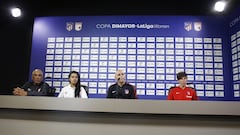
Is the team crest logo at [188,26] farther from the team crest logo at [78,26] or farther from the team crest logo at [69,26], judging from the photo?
the team crest logo at [69,26]

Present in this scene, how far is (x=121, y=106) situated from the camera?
0.94m

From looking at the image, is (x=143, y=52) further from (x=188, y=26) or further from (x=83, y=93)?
(x=83, y=93)

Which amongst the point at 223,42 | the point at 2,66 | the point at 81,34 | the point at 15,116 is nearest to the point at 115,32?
the point at 81,34

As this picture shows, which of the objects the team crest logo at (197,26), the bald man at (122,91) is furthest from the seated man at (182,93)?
the team crest logo at (197,26)

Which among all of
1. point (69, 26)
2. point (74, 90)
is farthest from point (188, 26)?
point (74, 90)

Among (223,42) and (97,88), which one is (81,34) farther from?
(223,42)

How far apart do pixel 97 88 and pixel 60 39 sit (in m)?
0.97

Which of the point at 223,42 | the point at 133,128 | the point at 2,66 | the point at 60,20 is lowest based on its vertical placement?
the point at 133,128

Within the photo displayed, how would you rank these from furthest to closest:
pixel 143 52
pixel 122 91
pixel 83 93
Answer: pixel 143 52, pixel 122 91, pixel 83 93

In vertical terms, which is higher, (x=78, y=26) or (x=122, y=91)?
(x=78, y=26)

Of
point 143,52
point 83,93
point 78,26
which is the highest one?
point 78,26

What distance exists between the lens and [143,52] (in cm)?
355

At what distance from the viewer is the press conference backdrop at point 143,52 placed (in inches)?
136

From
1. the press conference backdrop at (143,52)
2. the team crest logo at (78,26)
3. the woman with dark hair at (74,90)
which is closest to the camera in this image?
the woman with dark hair at (74,90)
